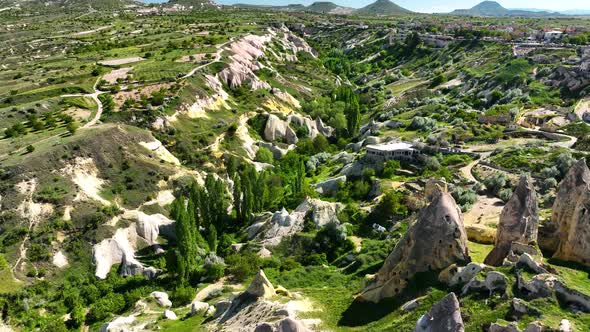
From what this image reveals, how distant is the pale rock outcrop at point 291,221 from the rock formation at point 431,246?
30.0 m

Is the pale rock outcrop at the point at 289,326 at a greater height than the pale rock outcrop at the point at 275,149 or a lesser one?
greater

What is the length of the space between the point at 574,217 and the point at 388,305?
18.0 meters

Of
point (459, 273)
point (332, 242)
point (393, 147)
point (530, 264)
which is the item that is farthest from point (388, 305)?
point (393, 147)

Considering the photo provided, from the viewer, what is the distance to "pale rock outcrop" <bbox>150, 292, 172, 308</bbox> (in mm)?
56312

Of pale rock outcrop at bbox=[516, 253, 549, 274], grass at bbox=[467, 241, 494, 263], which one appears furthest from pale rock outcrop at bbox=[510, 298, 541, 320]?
grass at bbox=[467, 241, 494, 263]

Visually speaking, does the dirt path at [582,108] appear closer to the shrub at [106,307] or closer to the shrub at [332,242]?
the shrub at [332,242]

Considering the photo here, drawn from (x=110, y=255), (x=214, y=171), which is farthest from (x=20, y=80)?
(x=110, y=255)

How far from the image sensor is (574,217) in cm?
3947

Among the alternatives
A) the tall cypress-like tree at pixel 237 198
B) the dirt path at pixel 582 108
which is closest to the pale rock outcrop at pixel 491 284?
the tall cypress-like tree at pixel 237 198

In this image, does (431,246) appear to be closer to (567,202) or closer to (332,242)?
(567,202)

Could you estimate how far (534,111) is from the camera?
4405 inches

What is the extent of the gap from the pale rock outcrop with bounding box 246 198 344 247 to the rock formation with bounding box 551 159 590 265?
31595 millimetres

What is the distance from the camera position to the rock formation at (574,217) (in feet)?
124

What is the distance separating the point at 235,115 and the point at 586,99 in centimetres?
8770
